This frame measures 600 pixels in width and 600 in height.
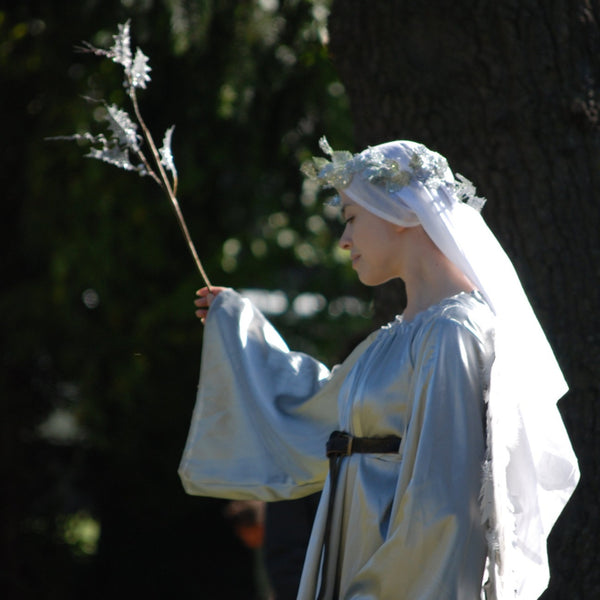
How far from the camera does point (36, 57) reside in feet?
18.3

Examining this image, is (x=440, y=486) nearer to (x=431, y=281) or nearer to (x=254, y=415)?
(x=431, y=281)

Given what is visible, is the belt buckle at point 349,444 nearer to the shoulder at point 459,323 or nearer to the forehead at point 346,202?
the shoulder at point 459,323

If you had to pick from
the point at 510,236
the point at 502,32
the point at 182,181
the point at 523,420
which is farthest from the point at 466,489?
the point at 182,181

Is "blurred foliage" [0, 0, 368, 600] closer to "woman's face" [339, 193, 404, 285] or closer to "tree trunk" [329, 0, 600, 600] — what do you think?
"tree trunk" [329, 0, 600, 600]

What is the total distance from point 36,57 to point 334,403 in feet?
11.8

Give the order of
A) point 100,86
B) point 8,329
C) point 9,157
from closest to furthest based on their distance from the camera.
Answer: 1. point 100,86
2. point 8,329
3. point 9,157

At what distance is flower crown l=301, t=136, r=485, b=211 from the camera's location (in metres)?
2.39

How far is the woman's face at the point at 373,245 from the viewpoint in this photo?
7.97ft

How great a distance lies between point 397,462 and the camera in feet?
7.54

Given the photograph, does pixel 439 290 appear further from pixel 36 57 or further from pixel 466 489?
pixel 36 57

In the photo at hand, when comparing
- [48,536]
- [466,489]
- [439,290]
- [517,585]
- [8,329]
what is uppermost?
[439,290]

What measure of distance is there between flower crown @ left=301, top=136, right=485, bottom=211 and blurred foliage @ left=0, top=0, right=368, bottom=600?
231 centimetres

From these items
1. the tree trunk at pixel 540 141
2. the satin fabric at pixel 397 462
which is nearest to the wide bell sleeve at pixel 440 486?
the satin fabric at pixel 397 462

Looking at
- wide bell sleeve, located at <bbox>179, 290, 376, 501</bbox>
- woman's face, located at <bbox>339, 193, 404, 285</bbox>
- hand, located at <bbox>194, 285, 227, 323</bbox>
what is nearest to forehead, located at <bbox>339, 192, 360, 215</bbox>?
woman's face, located at <bbox>339, 193, 404, 285</bbox>
